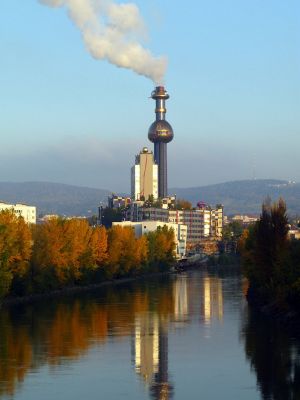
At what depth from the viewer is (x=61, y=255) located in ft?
245

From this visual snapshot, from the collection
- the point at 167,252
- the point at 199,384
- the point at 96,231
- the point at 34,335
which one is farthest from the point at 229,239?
the point at 199,384

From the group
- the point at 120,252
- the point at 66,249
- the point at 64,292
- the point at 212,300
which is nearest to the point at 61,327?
the point at 212,300

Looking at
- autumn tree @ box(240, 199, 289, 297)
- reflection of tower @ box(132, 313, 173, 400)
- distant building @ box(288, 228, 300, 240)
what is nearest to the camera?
reflection of tower @ box(132, 313, 173, 400)

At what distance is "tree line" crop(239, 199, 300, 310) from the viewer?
51.2 meters

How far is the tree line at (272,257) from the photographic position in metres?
51.2

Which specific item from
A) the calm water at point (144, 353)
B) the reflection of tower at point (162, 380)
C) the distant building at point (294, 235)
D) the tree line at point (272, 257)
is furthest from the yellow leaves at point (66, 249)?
the reflection of tower at point (162, 380)

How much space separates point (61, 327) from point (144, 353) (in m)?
10.1

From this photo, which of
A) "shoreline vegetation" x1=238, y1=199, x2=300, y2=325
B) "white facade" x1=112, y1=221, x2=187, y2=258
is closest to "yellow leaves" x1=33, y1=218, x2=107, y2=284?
"shoreline vegetation" x1=238, y1=199, x2=300, y2=325

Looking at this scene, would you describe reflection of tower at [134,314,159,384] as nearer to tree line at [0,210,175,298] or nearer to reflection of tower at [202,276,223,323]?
reflection of tower at [202,276,223,323]

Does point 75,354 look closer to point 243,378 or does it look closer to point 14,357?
point 14,357

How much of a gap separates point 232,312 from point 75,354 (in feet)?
63.0

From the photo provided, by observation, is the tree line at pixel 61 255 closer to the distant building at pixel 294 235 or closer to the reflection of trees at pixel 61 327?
the reflection of trees at pixel 61 327

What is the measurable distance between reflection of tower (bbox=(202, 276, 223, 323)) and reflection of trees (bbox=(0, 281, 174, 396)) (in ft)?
6.94

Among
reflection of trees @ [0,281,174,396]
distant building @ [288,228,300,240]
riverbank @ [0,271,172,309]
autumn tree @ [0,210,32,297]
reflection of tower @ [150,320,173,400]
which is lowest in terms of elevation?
reflection of tower @ [150,320,173,400]
